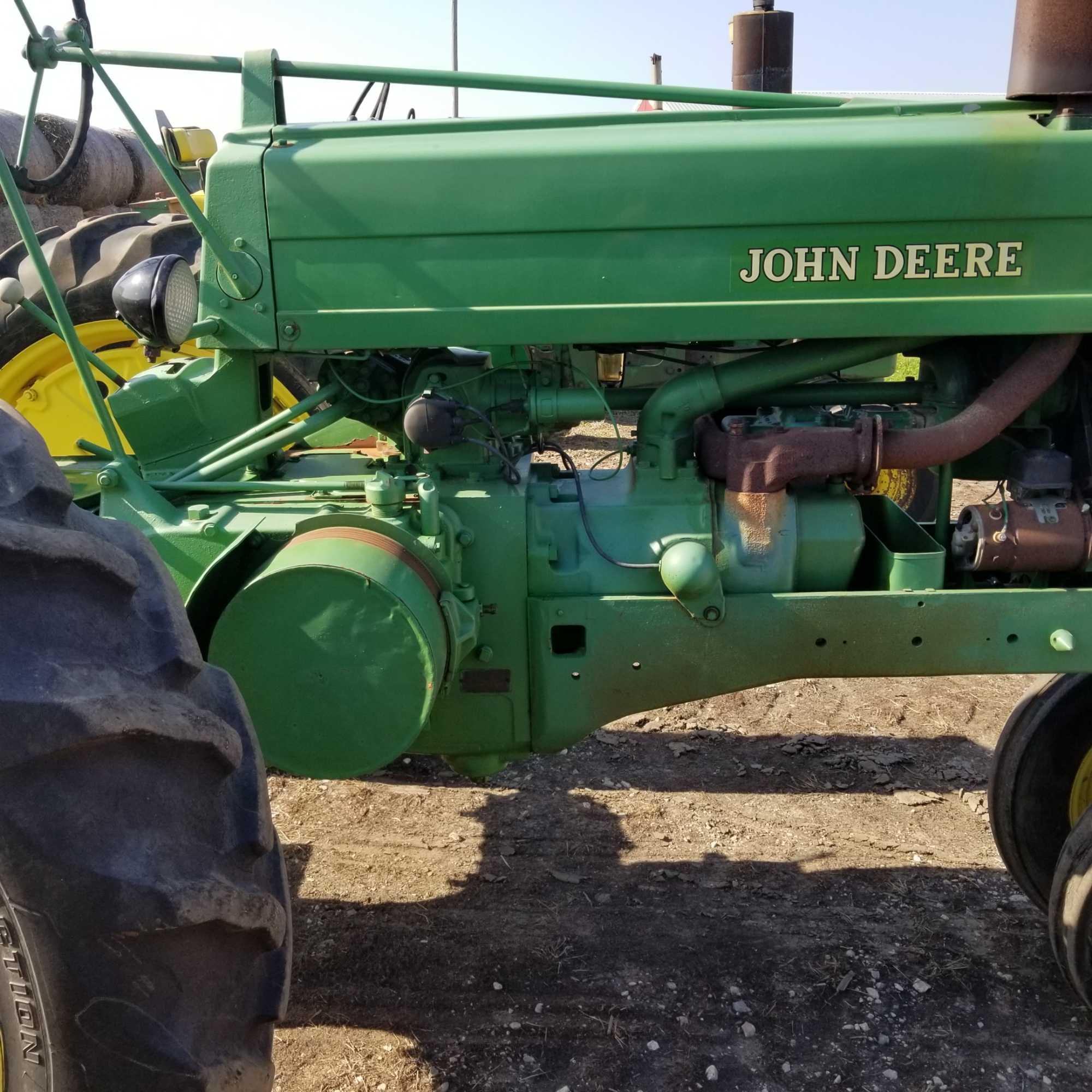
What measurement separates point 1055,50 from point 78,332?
3.16 meters

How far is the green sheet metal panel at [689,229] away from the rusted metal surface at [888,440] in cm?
10

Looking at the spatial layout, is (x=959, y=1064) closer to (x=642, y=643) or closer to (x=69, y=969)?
(x=642, y=643)

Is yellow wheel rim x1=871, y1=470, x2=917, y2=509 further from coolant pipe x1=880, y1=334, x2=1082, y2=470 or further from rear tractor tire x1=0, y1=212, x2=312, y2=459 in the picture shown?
rear tractor tire x1=0, y1=212, x2=312, y2=459

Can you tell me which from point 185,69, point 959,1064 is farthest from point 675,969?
point 185,69

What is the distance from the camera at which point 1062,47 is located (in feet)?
7.23

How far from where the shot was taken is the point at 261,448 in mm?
2488

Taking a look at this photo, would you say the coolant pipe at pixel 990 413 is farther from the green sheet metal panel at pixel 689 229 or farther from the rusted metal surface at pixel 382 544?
the rusted metal surface at pixel 382 544

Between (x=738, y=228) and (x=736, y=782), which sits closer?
(x=738, y=228)

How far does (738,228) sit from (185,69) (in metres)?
1.24

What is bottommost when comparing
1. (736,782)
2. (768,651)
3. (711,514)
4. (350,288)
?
(736,782)

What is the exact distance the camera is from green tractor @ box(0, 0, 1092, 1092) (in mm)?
2217

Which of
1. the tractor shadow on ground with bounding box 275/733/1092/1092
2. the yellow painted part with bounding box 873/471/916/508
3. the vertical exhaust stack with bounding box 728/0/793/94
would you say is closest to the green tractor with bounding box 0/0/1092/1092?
the tractor shadow on ground with bounding box 275/733/1092/1092

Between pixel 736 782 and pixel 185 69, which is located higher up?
pixel 185 69

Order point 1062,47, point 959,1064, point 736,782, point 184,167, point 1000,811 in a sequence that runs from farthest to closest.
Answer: point 184,167 < point 736,782 < point 1000,811 < point 959,1064 < point 1062,47
